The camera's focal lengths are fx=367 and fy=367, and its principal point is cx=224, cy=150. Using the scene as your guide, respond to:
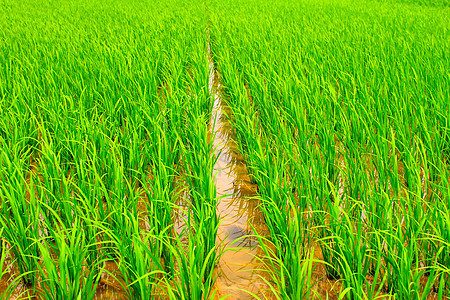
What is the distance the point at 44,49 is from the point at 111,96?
179cm

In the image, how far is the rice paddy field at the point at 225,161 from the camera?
130 centimetres

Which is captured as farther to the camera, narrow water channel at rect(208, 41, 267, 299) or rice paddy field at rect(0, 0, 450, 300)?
narrow water channel at rect(208, 41, 267, 299)

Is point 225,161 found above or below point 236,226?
above

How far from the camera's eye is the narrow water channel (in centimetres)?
141

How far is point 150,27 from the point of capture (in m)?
5.62

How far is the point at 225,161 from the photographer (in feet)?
7.88

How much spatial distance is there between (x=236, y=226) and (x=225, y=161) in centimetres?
70

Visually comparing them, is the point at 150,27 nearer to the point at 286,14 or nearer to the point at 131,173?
the point at 286,14

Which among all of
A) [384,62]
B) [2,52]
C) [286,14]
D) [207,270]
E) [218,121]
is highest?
[286,14]

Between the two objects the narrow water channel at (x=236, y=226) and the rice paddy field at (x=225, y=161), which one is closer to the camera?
the rice paddy field at (x=225, y=161)

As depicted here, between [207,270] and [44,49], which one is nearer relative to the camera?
[207,270]

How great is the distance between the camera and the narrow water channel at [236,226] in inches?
55.6

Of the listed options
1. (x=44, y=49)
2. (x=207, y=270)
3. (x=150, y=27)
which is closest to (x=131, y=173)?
(x=207, y=270)

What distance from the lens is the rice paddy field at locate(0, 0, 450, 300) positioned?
1.30 meters
